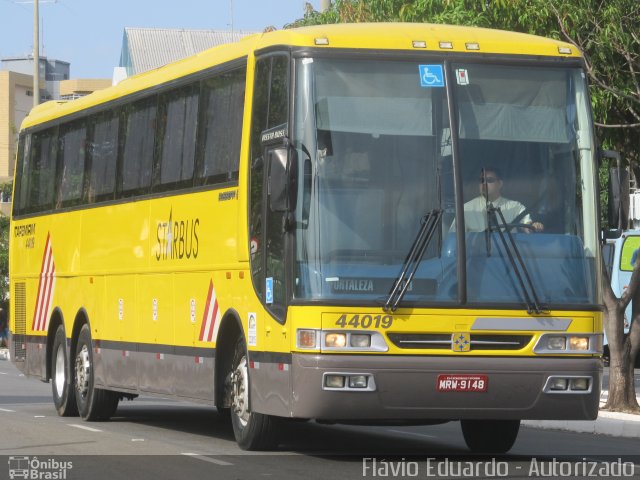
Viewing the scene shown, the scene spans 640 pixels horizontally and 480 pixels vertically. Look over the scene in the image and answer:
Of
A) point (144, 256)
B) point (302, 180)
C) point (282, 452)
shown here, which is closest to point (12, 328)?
point (144, 256)

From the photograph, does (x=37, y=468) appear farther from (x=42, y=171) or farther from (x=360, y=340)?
(x=42, y=171)

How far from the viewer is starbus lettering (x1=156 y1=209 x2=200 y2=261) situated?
1473cm

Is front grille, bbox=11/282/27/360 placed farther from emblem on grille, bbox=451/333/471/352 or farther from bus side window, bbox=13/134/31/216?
emblem on grille, bbox=451/333/471/352

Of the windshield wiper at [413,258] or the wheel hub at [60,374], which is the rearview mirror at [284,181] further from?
the wheel hub at [60,374]

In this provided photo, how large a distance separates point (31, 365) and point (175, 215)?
6.18 m

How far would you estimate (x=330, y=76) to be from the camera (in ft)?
41.2

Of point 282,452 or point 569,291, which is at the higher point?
point 569,291

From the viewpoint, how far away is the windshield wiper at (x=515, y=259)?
1238cm

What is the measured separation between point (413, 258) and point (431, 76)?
154 centimetres

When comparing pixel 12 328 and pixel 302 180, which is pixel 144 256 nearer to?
pixel 302 180

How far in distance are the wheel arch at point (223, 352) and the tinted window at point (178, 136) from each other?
172 cm

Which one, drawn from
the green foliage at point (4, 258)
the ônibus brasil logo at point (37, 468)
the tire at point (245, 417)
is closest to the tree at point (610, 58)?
the tire at point (245, 417)

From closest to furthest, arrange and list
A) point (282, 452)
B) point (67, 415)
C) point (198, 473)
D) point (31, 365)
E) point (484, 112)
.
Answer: point (198, 473)
point (484, 112)
point (282, 452)
point (67, 415)
point (31, 365)

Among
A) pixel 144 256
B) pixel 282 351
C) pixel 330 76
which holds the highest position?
pixel 330 76
